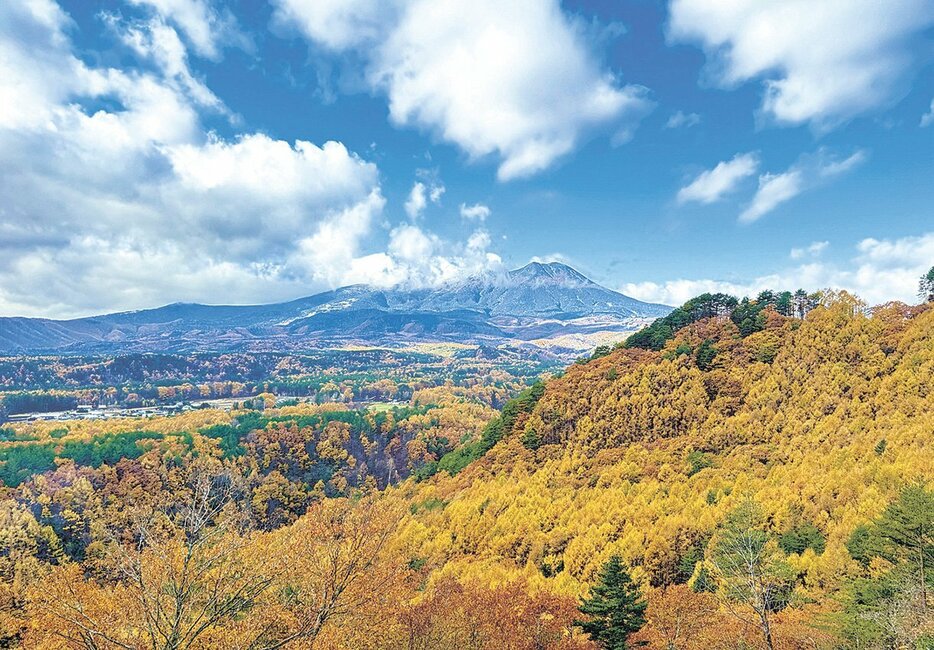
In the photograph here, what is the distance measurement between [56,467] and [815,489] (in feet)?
466

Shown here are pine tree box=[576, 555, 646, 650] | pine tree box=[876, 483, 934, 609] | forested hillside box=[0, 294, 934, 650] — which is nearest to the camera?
forested hillside box=[0, 294, 934, 650]

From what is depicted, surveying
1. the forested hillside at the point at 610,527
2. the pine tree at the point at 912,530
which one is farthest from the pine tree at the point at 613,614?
the pine tree at the point at 912,530

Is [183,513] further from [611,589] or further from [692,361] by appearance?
[692,361]

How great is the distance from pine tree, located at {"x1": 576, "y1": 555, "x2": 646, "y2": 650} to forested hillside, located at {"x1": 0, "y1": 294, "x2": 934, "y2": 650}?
27cm

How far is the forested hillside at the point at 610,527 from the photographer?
22.3 meters

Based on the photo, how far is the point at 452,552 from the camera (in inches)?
2362

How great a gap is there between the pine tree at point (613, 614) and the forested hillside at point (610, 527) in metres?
0.27

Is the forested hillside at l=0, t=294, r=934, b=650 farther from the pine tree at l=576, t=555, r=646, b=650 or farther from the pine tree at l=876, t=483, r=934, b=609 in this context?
the pine tree at l=576, t=555, r=646, b=650

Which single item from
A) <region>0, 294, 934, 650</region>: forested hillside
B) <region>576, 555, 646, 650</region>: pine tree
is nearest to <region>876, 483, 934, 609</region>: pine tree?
<region>0, 294, 934, 650</region>: forested hillside

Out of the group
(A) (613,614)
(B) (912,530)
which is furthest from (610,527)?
(B) (912,530)

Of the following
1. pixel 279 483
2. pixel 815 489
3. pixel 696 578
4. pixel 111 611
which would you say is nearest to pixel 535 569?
pixel 696 578

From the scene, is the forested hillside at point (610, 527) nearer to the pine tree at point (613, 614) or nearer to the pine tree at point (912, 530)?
the pine tree at point (912, 530)

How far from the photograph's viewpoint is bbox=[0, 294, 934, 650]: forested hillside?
73.2 ft

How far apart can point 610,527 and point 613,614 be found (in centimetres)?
2187
